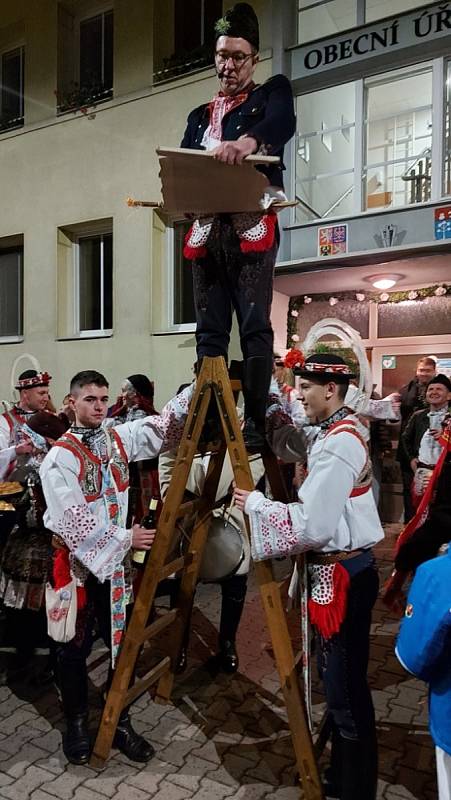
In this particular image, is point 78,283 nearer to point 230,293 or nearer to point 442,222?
point 442,222

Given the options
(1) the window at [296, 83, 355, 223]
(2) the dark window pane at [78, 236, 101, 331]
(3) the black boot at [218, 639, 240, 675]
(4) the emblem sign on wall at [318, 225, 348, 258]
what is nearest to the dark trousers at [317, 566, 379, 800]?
(3) the black boot at [218, 639, 240, 675]

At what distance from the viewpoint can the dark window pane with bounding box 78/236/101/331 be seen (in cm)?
968

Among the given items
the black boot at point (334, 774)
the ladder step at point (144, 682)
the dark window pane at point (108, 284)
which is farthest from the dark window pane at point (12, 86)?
the black boot at point (334, 774)

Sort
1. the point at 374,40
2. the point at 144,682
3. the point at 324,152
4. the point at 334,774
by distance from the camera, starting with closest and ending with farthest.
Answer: the point at 334,774
the point at 144,682
the point at 374,40
the point at 324,152

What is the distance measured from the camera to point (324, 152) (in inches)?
326

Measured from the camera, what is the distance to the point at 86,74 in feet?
31.3

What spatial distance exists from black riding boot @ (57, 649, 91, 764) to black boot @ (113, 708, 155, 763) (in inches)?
5.9

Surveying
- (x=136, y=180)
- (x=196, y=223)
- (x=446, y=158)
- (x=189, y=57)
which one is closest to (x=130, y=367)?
(x=136, y=180)

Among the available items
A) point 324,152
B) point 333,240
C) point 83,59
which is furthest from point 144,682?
point 83,59

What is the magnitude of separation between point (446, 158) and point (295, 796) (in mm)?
7213

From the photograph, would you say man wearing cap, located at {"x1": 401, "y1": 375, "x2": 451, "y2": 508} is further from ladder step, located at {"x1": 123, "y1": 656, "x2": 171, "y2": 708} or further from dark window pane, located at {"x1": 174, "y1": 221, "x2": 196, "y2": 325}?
dark window pane, located at {"x1": 174, "y1": 221, "x2": 196, "y2": 325}

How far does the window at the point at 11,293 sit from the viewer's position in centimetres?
1036

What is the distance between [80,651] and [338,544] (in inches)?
55.9

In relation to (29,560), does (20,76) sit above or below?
above
